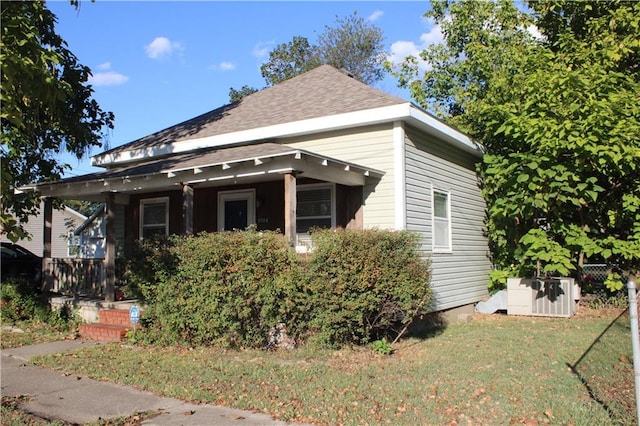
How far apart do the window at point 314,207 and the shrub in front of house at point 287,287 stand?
2584mm

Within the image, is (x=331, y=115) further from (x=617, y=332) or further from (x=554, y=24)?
(x=554, y=24)

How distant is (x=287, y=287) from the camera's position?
25.3 ft

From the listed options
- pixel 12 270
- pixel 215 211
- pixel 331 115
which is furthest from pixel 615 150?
pixel 12 270

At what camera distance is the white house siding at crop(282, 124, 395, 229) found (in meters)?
10.1

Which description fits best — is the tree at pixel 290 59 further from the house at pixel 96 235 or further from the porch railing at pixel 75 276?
the porch railing at pixel 75 276

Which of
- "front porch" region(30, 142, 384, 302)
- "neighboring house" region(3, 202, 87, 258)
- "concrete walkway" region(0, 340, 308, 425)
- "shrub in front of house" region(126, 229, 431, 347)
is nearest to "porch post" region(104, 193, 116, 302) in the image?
"front porch" region(30, 142, 384, 302)

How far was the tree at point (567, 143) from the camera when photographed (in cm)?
1073

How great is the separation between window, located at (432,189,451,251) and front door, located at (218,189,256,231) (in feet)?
13.0

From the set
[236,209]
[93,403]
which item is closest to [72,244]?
[236,209]

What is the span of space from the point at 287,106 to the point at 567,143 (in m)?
6.14

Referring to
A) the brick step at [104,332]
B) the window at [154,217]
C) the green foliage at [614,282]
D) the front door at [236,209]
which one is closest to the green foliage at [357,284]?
the brick step at [104,332]

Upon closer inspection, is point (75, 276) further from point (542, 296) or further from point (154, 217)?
point (542, 296)

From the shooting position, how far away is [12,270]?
1397 cm

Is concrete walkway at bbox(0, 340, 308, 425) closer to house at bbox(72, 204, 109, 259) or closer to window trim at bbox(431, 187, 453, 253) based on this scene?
window trim at bbox(431, 187, 453, 253)
